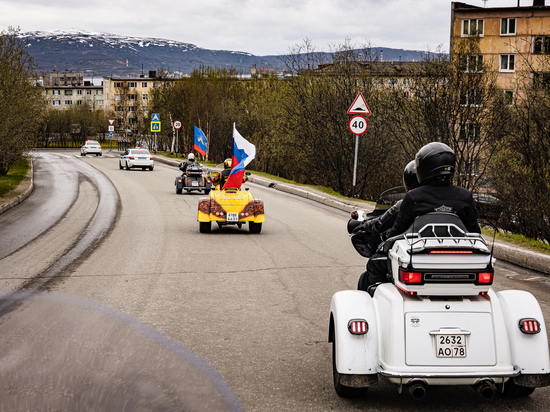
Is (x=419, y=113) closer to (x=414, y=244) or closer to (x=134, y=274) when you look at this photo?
(x=134, y=274)

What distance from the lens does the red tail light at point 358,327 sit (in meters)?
4.58

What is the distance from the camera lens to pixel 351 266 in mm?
10586

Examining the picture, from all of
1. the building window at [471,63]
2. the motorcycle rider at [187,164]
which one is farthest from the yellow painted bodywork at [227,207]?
the building window at [471,63]

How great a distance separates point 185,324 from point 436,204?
121 inches

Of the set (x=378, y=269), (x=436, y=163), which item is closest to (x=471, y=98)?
(x=378, y=269)

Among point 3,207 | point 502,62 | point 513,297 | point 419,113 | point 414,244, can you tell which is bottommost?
point 3,207

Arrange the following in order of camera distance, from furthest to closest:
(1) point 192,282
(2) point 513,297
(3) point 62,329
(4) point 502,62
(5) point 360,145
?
(4) point 502,62 < (5) point 360,145 < (1) point 192,282 < (3) point 62,329 < (2) point 513,297

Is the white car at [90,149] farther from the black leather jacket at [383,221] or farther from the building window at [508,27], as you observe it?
the black leather jacket at [383,221]

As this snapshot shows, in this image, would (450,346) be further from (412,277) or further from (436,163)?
(436,163)

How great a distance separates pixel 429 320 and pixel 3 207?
59.0 feet

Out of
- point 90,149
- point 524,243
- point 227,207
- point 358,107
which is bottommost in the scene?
point 90,149

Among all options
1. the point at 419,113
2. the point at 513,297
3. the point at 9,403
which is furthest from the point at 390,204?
Result: the point at 419,113

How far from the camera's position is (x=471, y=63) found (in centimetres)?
2597

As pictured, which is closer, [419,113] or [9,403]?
[9,403]
